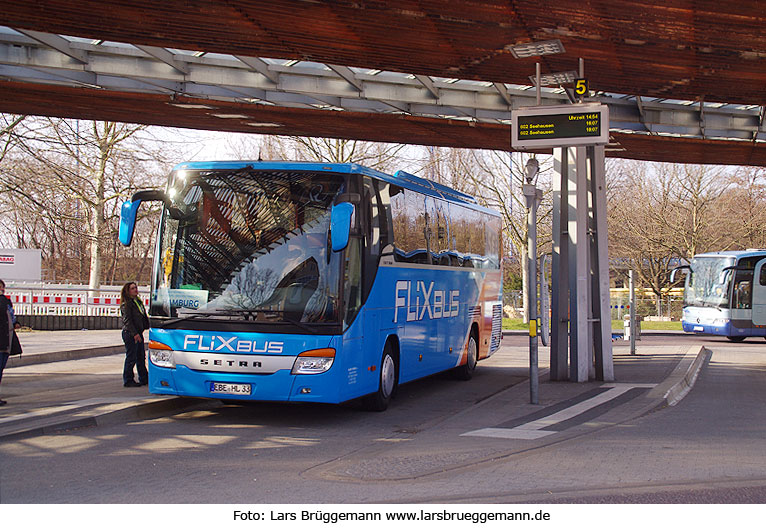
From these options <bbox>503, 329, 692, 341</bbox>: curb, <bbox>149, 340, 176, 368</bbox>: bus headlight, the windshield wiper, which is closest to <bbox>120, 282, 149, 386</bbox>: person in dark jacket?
<bbox>149, 340, 176, 368</bbox>: bus headlight

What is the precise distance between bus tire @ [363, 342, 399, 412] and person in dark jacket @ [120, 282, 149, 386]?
4.06 m

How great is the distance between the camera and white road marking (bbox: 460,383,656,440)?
9797mm

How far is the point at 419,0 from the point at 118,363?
37.5 feet

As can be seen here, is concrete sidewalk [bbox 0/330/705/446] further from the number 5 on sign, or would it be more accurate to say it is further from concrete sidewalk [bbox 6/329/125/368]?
the number 5 on sign

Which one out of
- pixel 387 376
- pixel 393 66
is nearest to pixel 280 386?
pixel 387 376

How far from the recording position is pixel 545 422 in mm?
10844

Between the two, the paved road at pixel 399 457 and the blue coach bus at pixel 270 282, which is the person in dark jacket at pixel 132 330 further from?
the blue coach bus at pixel 270 282

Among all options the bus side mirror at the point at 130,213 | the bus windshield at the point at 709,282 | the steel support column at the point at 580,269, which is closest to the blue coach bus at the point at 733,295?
the bus windshield at the point at 709,282

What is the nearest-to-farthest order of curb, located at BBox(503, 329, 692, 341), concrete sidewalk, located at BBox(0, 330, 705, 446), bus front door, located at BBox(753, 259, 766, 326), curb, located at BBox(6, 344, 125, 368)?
concrete sidewalk, located at BBox(0, 330, 705, 446) < curb, located at BBox(6, 344, 125, 368) < bus front door, located at BBox(753, 259, 766, 326) < curb, located at BBox(503, 329, 692, 341)

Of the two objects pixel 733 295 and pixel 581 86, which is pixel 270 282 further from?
pixel 733 295

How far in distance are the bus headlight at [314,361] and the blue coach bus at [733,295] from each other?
25.8 m

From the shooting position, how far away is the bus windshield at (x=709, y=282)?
32.4 m

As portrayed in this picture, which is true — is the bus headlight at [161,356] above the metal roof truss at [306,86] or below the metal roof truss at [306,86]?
below

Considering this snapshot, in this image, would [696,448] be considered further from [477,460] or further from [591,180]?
[591,180]
